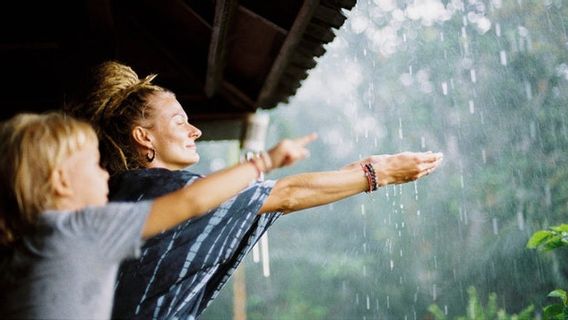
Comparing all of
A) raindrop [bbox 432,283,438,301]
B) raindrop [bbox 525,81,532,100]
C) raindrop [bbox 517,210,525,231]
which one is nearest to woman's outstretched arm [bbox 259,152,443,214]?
raindrop [bbox 517,210,525,231]

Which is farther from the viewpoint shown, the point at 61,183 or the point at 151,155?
the point at 151,155

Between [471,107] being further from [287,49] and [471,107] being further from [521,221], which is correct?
[287,49]

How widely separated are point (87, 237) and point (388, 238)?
20.3m

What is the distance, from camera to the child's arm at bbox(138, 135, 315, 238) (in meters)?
1.45

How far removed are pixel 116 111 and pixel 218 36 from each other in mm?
1501

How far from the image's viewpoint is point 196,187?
1.48m

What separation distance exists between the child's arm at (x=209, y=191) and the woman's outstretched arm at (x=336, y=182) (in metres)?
0.61

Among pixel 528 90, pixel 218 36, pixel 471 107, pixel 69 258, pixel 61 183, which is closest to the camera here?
pixel 69 258

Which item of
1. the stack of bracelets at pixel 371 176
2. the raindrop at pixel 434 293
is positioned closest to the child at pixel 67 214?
the stack of bracelets at pixel 371 176

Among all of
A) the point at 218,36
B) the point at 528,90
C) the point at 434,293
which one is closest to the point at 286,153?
the point at 218,36

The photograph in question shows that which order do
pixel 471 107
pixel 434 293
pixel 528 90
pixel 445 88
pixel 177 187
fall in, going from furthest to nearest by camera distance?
pixel 445 88 → pixel 471 107 → pixel 434 293 → pixel 528 90 → pixel 177 187

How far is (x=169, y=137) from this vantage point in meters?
2.38

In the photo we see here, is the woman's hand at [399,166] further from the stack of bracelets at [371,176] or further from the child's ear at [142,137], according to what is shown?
the child's ear at [142,137]

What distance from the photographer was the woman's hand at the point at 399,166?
2242mm
